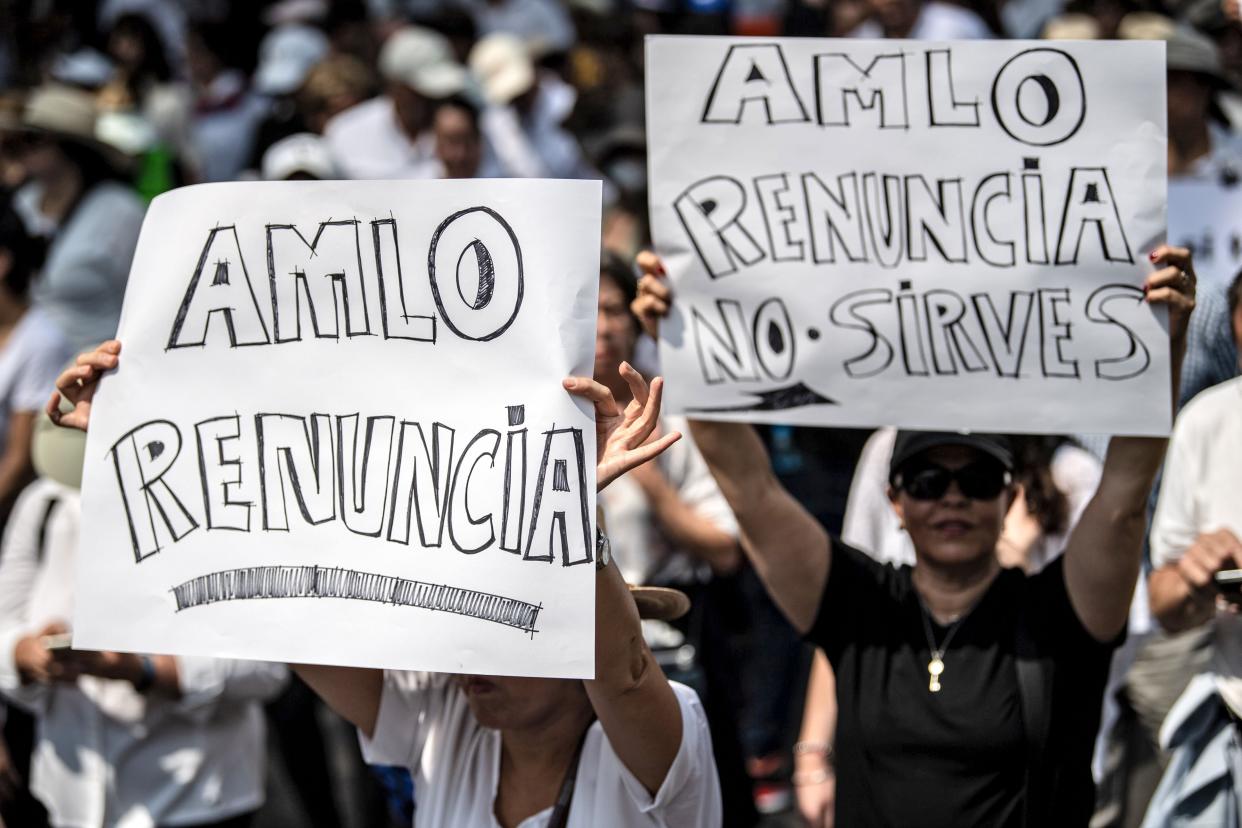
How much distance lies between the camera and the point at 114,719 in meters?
4.42

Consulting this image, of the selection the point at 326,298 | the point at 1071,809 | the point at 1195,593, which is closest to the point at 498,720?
the point at 326,298

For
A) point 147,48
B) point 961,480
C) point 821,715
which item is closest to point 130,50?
point 147,48

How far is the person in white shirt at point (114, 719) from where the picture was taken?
435cm

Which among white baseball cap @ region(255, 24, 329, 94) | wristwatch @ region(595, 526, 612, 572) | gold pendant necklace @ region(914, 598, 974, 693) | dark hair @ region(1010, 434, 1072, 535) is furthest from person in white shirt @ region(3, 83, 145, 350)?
wristwatch @ region(595, 526, 612, 572)

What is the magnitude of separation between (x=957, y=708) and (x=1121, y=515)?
504 millimetres

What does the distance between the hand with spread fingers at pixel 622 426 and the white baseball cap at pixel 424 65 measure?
5004 millimetres

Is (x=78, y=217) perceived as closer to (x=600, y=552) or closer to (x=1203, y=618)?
(x=600, y=552)

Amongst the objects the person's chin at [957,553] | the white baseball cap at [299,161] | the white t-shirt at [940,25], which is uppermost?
the white t-shirt at [940,25]

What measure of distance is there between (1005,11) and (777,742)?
5368 millimetres

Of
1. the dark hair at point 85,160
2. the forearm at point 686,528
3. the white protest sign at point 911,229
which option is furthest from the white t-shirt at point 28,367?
the white protest sign at point 911,229

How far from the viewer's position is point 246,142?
9.61 meters

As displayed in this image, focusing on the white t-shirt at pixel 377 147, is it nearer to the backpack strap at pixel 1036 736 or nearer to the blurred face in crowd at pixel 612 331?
the blurred face in crowd at pixel 612 331

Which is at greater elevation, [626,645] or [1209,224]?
[1209,224]

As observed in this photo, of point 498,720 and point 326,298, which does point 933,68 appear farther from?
point 498,720
